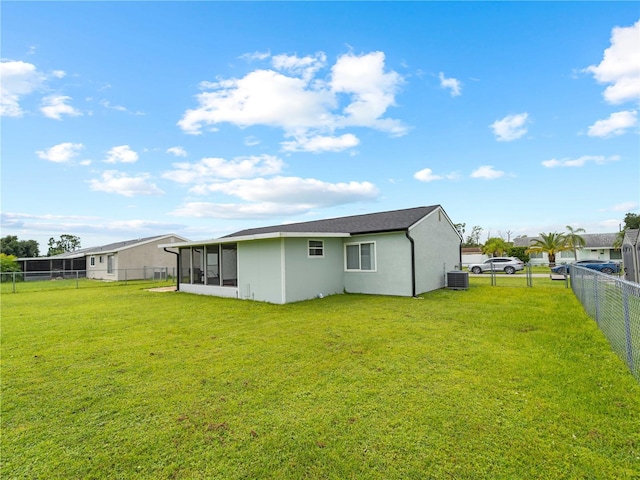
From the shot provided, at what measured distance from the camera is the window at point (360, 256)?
1240 cm

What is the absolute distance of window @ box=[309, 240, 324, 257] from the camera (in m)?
11.6

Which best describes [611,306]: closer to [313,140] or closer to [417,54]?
[417,54]

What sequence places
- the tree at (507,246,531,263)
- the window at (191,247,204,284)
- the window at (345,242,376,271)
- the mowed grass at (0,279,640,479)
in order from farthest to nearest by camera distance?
the tree at (507,246,531,263) → the window at (191,247,204,284) → the window at (345,242,376,271) → the mowed grass at (0,279,640,479)

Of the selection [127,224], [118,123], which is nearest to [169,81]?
[118,123]

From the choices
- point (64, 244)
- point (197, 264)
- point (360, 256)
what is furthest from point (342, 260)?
point (64, 244)

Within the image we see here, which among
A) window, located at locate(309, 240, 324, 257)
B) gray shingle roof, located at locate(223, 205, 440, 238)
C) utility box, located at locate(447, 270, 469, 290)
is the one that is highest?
gray shingle roof, located at locate(223, 205, 440, 238)

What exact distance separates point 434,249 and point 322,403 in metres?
11.2

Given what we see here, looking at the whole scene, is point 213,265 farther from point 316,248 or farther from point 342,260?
point 342,260

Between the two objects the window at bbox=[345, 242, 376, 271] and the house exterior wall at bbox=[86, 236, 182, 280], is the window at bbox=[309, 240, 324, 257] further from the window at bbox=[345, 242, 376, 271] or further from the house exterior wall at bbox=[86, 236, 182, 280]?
the house exterior wall at bbox=[86, 236, 182, 280]

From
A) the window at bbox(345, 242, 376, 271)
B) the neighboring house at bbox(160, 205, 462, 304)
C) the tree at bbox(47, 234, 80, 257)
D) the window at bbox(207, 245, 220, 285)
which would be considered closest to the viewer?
the neighboring house at bbox(160, 205, 462, 304)

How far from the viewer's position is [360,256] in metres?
12.7

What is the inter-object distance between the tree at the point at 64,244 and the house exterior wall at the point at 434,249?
70541 mm

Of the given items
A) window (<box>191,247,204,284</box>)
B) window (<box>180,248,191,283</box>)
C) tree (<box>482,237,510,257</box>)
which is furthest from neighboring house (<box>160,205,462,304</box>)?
tree (<box>482,237,510,257</box>)

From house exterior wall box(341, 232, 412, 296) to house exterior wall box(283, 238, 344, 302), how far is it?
685mm
